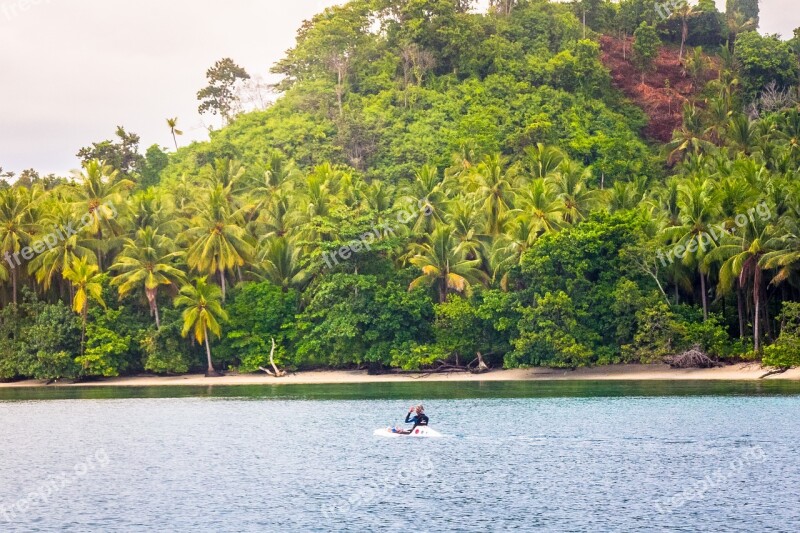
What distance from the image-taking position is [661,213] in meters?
77.1

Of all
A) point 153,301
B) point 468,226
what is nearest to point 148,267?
point 153,301

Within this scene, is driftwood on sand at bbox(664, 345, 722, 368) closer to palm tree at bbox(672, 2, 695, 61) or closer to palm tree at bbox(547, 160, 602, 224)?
palm tree at bbox(547, 160, 602, 224)

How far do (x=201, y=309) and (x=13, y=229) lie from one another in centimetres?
1743

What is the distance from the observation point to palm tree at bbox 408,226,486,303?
79.2 metres

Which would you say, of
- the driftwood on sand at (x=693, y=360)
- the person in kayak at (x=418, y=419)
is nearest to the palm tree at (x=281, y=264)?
the driftwood on sand at (x=693, y=360)

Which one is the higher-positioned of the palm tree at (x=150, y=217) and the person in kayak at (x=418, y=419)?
the palm tree at (x=150, y=217)

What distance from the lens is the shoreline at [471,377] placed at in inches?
2800

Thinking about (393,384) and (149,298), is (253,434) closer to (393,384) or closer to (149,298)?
(393,384)

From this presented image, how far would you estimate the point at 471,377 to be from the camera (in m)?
79.1

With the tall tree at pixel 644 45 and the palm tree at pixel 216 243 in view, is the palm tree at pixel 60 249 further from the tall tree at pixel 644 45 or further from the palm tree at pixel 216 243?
the tall tree at pixel 644 45

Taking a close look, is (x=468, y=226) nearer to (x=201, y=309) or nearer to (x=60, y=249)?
(x=201, y=309)

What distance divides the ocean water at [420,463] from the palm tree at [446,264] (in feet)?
42.5

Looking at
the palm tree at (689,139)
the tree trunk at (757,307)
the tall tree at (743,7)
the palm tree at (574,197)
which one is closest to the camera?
the tree trunk at (757,307)

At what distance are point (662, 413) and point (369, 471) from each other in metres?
19.8
